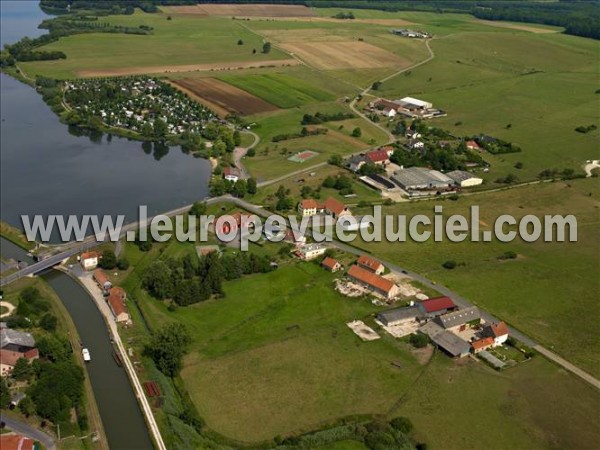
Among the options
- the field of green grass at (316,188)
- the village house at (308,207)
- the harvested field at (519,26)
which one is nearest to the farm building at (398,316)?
the village house at (308,207)

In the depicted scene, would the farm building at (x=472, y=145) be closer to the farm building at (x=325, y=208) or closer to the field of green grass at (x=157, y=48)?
the farm building at (x=325, y=208)

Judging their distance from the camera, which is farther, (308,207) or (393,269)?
(308,207)

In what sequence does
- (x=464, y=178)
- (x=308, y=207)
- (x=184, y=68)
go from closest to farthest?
1. (x=308, y=207)
2. (x=464, y=178)
3. (x=184, y=68)

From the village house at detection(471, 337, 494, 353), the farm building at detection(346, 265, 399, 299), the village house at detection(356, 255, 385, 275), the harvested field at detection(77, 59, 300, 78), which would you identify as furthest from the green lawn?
A: the harvested field at detection(77, 59, 300, 78)

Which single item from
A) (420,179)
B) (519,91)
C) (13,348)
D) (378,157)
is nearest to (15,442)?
(13,348)

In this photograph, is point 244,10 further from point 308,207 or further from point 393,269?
point 393,269

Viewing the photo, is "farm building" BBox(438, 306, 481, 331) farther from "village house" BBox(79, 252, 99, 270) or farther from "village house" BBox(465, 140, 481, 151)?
"village house" BBox(465, 140, 481, 151)

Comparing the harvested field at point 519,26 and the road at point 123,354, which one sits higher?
the harvested field at point 519,26
